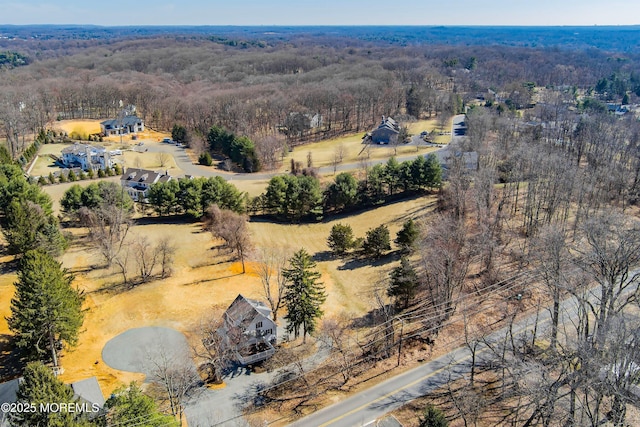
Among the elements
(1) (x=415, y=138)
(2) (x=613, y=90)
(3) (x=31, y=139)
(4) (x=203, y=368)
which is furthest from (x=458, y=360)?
(2) (x=613, y=90)

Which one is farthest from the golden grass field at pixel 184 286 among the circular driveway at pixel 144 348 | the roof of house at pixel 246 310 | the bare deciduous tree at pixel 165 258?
the roof of house at pixel 246 310

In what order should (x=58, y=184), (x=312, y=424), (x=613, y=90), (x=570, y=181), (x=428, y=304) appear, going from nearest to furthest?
(x=312, y=424), (x=428, y=304), (x=570, y=181), (x=58, y=184), (x=613, y=90)

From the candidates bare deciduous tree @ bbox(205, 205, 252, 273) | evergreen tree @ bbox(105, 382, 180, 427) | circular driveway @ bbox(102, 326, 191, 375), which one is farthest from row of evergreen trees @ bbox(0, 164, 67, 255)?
evergreen tree @ bbox(105, 382, 180, 427)

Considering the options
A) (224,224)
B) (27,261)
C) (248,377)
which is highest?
(27,261)

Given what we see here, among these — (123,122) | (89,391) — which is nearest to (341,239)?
(89,391)

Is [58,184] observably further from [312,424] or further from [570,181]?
[570,181]

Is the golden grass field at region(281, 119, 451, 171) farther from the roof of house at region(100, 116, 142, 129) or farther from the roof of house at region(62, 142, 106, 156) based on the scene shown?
the roof of house at region(100, 116, 142, 129)

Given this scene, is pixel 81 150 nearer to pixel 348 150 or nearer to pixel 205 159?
pixel 205 159
